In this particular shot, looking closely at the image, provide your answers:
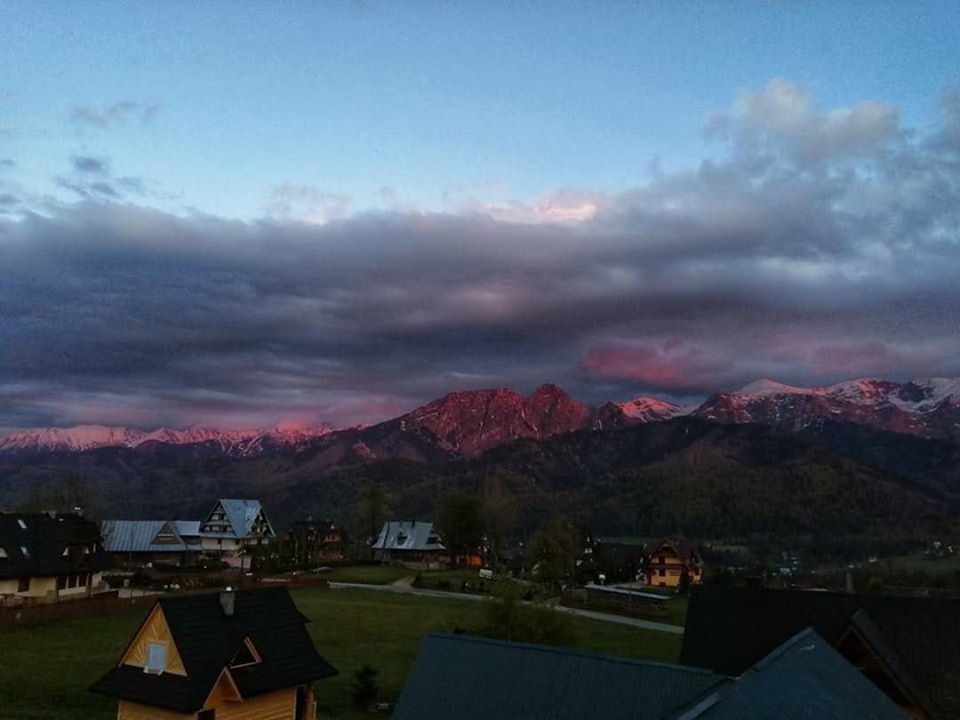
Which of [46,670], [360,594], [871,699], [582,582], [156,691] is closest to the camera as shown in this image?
[871,699]

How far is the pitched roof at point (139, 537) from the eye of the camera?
356 feet

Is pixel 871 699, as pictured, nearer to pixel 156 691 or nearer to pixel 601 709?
pixel 601 709

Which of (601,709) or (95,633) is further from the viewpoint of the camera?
(95,633)

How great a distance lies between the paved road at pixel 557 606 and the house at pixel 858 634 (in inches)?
871

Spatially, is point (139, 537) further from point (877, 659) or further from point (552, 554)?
point (877, 659)

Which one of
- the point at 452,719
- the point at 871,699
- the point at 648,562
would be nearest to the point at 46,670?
the point at 452,719

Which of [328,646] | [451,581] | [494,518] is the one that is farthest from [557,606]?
[494,518]

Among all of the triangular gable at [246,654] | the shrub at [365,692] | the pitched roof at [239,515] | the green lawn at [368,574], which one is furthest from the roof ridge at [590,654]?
the pitched roof at [239,515]

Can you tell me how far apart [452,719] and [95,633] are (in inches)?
1490

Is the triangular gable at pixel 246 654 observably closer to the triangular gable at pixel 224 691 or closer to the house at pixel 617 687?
the triangular gable at pixel 224 691

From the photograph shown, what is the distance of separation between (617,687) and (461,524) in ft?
350

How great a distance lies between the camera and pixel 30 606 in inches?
2090

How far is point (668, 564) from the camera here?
376 feet

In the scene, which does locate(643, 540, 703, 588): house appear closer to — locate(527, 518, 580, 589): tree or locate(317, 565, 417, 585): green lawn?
locate(527, 518, 580, 589): tree
